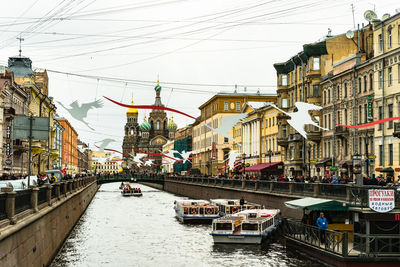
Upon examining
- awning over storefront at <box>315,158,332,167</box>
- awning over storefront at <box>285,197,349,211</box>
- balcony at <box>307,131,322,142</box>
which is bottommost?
awning over storefront at <box>285,197,349,211</box>

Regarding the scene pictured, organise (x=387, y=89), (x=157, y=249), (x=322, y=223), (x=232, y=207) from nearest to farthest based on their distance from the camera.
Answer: (x=322, y=223) < (x=157, y=249) < (x=232, y=207) < (x=387, y=89)

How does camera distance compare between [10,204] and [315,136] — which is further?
[315,136]

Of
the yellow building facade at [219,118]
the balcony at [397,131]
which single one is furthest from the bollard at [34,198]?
the yellow building facade at [219,118]

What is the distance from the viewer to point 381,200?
22.3 meters

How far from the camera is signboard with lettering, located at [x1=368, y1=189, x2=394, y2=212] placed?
72.9 feet

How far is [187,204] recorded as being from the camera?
5006 centimetres

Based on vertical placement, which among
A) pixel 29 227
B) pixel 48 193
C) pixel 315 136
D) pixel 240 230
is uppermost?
pixel 315 136

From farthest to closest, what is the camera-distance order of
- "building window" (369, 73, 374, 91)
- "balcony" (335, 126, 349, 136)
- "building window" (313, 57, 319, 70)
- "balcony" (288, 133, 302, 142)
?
→ "balcony" (288, 133, 302, 142)
"building window" (313, 57, 319, 70)
"balcony" (335, 126, 349, 136)
"building window" (369, 73, 374, 91)

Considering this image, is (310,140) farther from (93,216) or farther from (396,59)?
(93,216)

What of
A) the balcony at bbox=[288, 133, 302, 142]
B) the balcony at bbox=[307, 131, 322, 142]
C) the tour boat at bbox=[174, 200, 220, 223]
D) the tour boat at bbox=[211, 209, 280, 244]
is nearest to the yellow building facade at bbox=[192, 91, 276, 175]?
the balcony at bbox=[288, 133, 302, 142]

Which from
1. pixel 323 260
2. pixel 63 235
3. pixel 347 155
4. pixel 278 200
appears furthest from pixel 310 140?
pixel 323 260

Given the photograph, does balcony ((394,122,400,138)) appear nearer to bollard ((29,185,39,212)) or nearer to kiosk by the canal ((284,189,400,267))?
kiosk by the canal ((284,189,400,267))

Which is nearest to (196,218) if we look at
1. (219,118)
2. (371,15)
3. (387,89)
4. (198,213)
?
(198,213)

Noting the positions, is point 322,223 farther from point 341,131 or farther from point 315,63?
point 315,63
